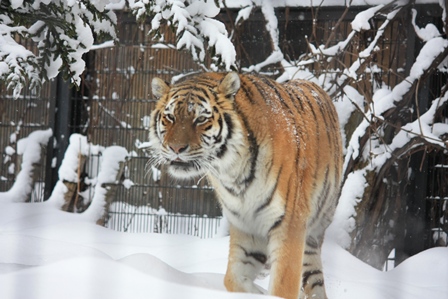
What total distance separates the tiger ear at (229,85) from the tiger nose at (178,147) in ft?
1.09

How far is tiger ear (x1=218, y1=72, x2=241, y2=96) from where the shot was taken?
3340 mm

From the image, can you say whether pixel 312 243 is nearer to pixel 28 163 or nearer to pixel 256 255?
pixel 256 255

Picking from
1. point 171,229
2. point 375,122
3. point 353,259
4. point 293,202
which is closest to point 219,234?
point 171,229

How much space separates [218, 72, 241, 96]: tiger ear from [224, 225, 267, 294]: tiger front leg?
2.14ft

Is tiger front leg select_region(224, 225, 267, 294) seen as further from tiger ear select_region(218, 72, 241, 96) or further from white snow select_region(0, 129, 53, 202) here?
white snow select_region(0, 129, 53, 202)

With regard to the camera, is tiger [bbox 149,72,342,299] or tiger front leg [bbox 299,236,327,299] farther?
tiger front leg [bbox 299,236,327,299]

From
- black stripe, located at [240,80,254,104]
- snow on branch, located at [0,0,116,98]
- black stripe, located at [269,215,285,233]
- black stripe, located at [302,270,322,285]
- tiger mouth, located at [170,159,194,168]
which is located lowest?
black stripe, located at [302,270,322,285]

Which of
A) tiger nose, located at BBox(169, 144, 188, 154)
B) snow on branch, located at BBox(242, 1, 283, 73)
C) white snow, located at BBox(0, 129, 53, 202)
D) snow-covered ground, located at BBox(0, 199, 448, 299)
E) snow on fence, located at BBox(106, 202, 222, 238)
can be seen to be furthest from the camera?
white snow, located at BBox(0, 129, 53, 202)

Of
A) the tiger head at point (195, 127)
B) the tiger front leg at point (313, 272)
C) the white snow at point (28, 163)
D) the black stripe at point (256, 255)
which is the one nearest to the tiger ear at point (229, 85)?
the tiger head at point (195, 127)

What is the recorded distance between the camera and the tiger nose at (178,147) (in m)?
3.21

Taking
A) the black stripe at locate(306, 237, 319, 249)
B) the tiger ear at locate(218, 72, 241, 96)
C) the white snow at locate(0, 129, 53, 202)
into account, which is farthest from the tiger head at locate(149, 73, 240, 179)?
the white snow at locate(0, 129, 53, 202)

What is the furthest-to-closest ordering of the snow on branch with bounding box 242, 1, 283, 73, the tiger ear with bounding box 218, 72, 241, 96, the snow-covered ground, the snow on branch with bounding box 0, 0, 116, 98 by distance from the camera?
1. the snow on branch with bounding box 242, 1, 283, 73
2. the tiger ear with bounding box 218, 72, 241, 96
3. the snow on branch with bounding box 0, 0, 116, 98
4. the snow-covered ground

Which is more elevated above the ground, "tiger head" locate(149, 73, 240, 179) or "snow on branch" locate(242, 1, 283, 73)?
"snow on branch" locate(242, 1, 283, 73)

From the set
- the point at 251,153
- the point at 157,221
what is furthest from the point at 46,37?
the point at 157,221
